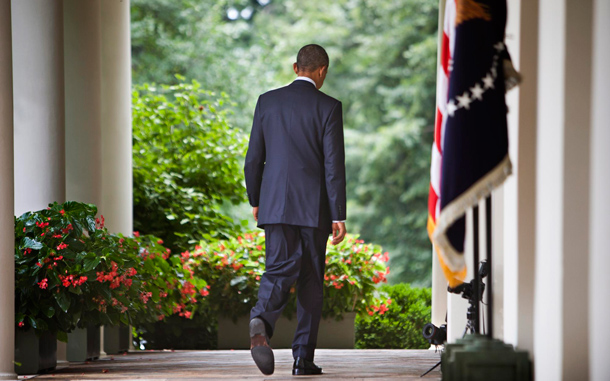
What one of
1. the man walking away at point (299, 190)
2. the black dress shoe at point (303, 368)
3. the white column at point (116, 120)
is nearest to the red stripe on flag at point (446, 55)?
the man walking away at point (299, 190)

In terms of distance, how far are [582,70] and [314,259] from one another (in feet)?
6.60

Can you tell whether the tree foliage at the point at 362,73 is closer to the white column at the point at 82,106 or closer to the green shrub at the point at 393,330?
the green shrub at the point at 393,330

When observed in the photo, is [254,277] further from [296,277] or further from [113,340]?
[296,277]

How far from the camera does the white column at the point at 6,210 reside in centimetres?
415

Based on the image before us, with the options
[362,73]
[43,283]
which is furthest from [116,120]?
[362,73]

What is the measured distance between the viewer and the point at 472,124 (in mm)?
3201

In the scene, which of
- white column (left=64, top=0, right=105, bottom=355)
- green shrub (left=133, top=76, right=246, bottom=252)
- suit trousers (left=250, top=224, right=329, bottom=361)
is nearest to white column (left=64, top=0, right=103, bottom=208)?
white column (left=64, top=0, right=105, bottom=355)

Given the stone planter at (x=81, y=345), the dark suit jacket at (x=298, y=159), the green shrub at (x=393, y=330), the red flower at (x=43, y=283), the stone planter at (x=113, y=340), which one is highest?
the dark suit jacket at (x=298, y=159)

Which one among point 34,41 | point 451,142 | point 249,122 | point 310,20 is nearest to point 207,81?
point 249,122

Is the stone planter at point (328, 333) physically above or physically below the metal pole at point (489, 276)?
below

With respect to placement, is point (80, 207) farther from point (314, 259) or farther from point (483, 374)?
point (483, 374)

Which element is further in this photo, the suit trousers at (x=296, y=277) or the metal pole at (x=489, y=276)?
the suit trousers at (x=296, y=277)

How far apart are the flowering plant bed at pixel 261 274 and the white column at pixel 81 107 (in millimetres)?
1653

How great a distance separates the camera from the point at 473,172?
3182 millimetres
